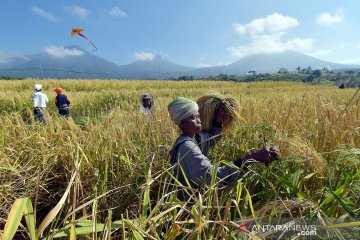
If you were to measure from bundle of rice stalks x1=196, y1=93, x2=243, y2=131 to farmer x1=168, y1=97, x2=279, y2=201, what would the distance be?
0.52ft

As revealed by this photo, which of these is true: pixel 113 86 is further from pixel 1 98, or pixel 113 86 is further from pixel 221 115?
pixel 221 115

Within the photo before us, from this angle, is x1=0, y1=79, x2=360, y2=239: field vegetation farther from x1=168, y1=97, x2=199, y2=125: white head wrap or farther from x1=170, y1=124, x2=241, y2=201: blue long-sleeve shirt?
x1=168, y1=97, x2=199, y2=125: white head wrap

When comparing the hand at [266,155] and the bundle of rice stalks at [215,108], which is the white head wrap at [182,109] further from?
the hand at [266,155]

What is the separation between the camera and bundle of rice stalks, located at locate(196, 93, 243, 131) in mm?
2043

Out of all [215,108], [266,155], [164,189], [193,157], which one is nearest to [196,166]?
[193,157]

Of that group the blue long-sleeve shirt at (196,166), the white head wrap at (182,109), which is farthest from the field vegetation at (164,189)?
the white head wrap at (182,109)

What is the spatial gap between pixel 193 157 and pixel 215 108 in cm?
71

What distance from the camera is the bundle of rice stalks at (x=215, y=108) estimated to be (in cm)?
204

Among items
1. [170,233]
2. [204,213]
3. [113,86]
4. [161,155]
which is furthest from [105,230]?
[113,86]

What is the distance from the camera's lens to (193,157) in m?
1.48

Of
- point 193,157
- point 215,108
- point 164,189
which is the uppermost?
point 215,108

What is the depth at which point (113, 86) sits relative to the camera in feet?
63.8

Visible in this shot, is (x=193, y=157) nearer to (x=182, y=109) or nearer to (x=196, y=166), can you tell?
(x=196, y=166)

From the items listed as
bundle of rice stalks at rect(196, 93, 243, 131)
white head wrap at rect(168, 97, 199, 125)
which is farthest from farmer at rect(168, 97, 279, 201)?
bundle of rice stalks at rect(196, 93, 243, 131)
